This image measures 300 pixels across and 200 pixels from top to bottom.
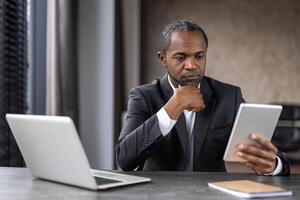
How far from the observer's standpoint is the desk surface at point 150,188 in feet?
3.74

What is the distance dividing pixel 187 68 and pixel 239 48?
12.0 ft

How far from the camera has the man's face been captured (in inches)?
65.8

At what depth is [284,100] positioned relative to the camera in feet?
17.2

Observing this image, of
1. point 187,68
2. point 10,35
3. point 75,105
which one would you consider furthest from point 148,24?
point 187,68

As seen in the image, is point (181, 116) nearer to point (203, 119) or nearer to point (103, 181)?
point (203, 119)

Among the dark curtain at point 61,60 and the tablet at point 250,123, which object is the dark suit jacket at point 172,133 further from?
the dark curtain at point 61,60

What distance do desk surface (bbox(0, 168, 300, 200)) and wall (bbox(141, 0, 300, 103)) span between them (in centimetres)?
379

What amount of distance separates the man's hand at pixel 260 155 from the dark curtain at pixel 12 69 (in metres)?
1.51

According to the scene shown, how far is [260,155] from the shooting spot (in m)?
1.40

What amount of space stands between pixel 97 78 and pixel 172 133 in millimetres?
2097

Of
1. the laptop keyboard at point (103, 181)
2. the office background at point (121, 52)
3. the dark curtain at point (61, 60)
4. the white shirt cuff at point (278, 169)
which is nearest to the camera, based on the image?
the laptop keyboard at point (103, 181)

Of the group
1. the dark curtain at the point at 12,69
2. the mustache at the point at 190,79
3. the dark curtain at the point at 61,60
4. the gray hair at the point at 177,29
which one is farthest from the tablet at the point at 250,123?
the dark curtain at the point at 61,60

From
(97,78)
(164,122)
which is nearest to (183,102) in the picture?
(164,122)

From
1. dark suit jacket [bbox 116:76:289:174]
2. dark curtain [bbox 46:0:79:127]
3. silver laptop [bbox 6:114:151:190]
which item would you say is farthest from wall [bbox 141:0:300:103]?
silver laptop [bbox 6:114:151:190]
